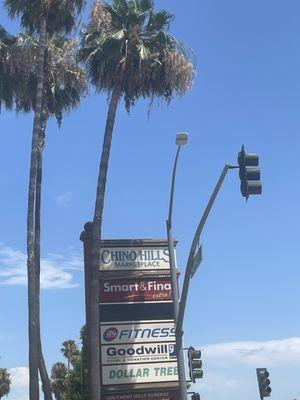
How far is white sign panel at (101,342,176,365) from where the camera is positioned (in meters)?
23.9

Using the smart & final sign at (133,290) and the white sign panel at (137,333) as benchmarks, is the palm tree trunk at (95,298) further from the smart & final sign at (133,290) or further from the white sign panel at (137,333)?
the smart & final sign at (133,290)

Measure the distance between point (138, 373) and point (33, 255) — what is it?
5904 mm

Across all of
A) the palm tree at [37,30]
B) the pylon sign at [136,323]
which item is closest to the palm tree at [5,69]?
the palm tree at [37,30]

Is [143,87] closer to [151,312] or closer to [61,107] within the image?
[61,107]

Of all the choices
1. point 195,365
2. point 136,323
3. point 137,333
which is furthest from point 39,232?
point 195,365

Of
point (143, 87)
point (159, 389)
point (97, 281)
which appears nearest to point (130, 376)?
point (159, 389)

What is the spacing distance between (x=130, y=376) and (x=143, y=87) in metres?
11.3

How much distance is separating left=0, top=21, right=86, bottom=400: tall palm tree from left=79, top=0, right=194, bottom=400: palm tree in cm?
240

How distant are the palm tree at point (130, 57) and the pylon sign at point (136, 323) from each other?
2.96 m

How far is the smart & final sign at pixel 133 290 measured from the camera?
80.7ft

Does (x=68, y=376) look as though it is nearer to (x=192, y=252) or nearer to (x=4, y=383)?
(x=4, y=383)

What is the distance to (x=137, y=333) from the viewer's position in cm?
2427

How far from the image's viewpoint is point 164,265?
83.4 feet

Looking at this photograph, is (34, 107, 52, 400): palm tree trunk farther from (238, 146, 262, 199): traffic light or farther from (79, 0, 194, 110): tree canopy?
(238, 146, 262, 199): traffic light
